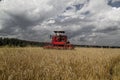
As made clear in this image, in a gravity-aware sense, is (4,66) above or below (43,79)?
above

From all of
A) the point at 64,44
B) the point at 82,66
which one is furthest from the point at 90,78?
the point at 64,44

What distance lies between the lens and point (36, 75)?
13.7 feet

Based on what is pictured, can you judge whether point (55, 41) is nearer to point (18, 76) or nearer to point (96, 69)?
point (96, 69)

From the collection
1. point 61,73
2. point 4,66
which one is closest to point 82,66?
point 61,73

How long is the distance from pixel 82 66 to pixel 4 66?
2436mm

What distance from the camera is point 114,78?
540 centimetres

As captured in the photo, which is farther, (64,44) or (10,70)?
(64,44)

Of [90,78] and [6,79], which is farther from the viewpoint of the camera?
[90,78]

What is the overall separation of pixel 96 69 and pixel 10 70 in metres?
2.75

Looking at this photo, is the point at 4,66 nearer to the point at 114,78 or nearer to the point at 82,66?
the point at 82,66

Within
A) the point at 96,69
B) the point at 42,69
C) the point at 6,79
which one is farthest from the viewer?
the point at 96,69

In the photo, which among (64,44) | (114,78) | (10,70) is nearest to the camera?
(10,70)

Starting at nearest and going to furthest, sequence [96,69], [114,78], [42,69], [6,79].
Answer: [6,79] < [42,69] < [114,78] < [96,69]

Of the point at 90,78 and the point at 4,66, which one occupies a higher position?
the point at 4,66
